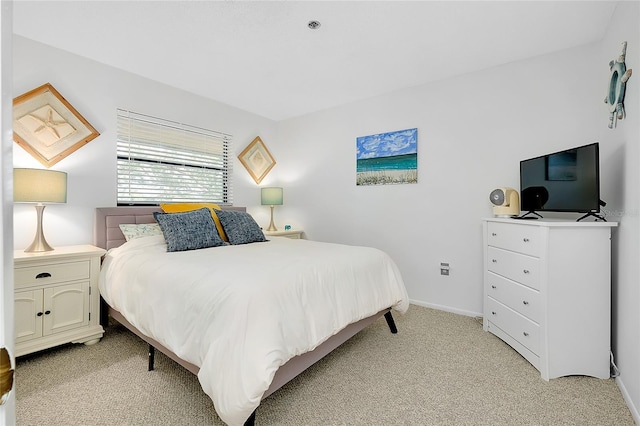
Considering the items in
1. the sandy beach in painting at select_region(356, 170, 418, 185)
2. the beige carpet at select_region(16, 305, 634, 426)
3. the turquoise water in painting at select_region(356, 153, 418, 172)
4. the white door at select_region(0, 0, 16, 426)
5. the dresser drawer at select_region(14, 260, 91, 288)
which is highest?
the turquoise water in painting at select_region(356, 153, 418, 172)

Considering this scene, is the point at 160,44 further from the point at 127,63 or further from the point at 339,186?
the point at 339,186

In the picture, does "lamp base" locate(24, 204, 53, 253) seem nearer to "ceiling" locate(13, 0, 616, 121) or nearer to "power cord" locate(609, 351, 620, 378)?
"ceiling" locate(13, 0, 616, 121)

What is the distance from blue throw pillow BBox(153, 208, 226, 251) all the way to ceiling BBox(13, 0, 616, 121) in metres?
1.49

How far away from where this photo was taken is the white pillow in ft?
8.79

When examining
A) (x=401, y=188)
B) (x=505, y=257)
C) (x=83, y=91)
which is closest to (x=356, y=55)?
(x=401, y=188)

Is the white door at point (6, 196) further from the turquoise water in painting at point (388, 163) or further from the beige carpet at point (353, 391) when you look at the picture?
the turquoise water in painting at point (388, 163)

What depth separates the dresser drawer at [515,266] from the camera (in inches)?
79.9

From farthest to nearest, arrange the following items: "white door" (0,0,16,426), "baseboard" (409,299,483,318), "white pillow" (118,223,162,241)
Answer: "baseboard" (409,299,483,318)
"white pillow" (118,223,162,241)
"white door" (0,0,16,426)

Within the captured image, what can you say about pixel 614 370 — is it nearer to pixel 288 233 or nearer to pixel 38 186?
A: pixel 288 233

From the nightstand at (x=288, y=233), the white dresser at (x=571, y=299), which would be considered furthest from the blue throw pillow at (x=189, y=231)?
the white dresser at (x=571, y=299)

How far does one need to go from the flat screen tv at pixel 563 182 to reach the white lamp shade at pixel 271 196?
2.94 m

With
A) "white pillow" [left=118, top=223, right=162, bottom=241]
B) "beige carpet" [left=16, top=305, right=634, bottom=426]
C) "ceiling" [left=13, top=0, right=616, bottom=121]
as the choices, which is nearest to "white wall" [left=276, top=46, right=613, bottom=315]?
"ceiling" [left=13, top=0, right=616, bottom=121]

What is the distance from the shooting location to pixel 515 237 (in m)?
2.24

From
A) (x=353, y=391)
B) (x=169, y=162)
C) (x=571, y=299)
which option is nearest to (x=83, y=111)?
(x=169, y=162)
